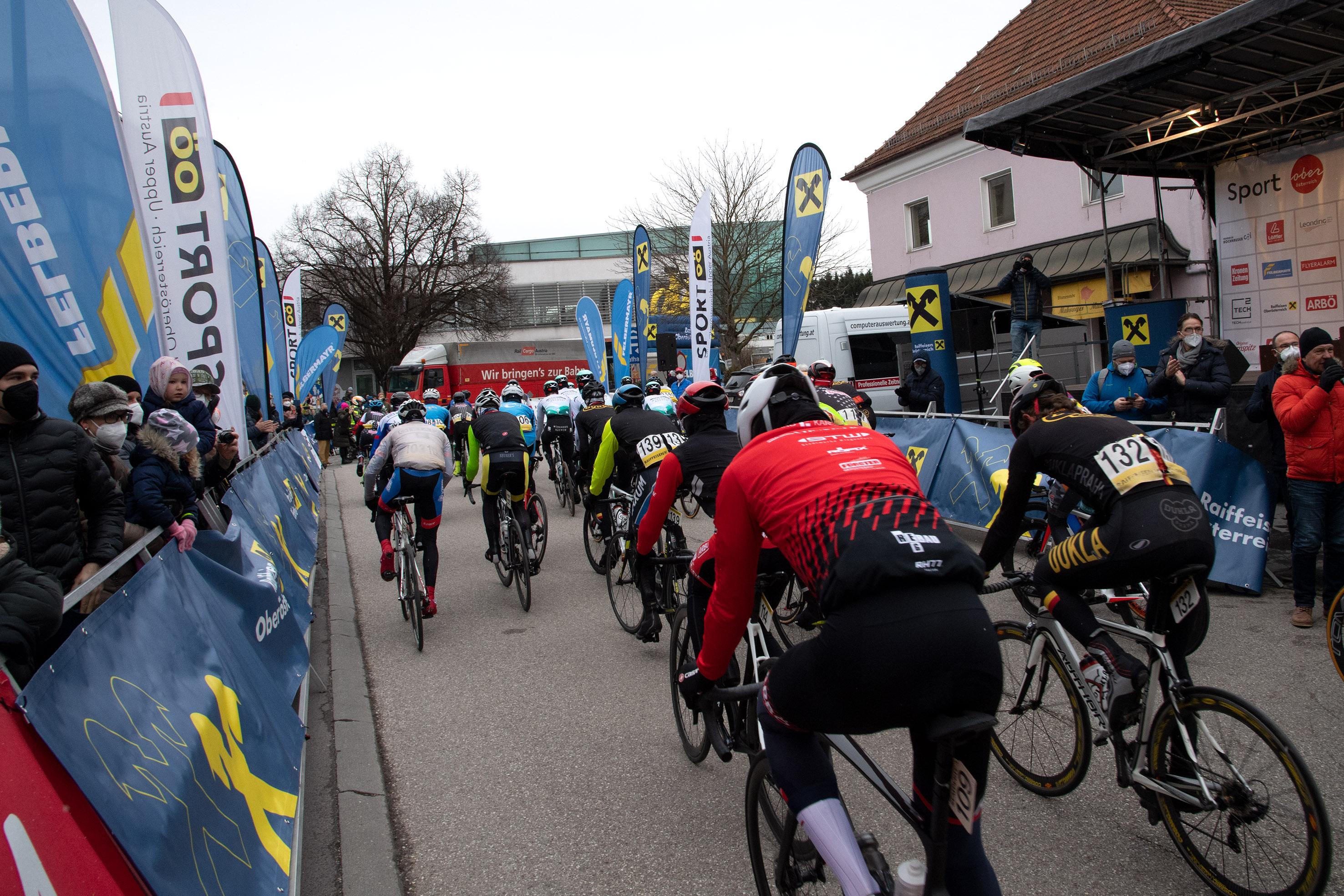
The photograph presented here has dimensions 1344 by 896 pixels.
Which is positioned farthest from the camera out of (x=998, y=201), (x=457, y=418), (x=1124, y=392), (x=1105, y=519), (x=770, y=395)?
(x=998, y=201)

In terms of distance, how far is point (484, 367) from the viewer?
141 ft

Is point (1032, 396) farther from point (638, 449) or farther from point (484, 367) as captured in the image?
point (484, 367)

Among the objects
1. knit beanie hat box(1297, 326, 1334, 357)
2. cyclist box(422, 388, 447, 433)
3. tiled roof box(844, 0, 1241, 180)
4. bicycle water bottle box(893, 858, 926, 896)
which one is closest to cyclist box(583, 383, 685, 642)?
bicycle water bottle box(893, 858, 926, 896)

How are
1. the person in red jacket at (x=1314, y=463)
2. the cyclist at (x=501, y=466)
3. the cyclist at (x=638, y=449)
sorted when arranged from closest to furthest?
the person in red jacket at (x=1314, y=463) → the cyclist at (x=638, y=449) → the cyclist at (x=501, y=466)

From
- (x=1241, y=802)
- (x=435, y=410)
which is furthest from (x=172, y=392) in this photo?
(x=1241, y=802)

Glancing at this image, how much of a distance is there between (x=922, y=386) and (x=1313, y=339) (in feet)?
20.4

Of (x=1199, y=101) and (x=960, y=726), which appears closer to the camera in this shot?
(x=960, y=726)

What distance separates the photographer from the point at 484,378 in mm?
42875

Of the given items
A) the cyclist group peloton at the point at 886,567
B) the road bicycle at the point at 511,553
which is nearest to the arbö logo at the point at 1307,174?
the cyclist group peloton at the point at 886,567

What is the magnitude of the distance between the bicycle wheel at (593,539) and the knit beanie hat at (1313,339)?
5.46 m

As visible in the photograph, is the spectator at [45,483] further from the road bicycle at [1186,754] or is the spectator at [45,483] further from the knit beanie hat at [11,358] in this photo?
the road bicycle at [1186,754]

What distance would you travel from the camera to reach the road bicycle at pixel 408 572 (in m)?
6.80

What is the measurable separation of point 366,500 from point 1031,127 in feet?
28.6

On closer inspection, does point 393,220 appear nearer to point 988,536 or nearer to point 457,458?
point 457,458
